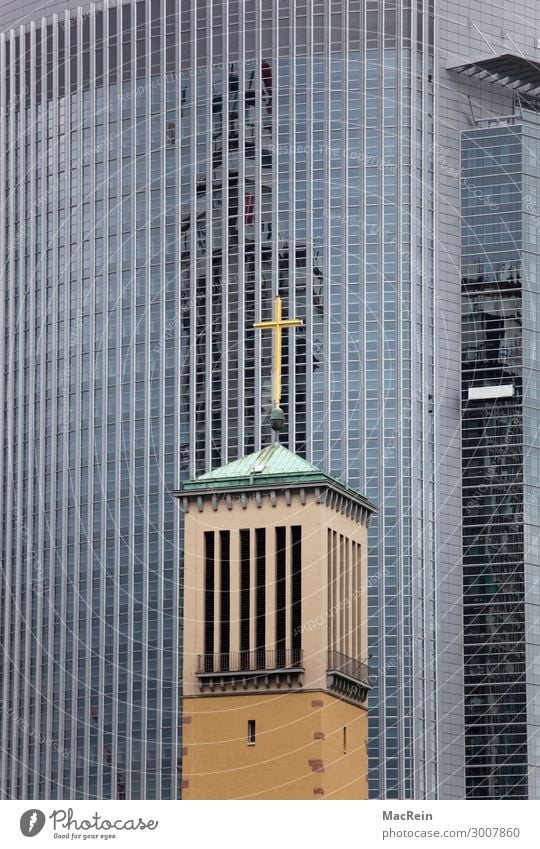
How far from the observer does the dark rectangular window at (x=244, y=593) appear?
176 m

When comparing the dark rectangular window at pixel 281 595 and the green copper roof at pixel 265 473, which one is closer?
the dark rectangular window at pixel 281 595

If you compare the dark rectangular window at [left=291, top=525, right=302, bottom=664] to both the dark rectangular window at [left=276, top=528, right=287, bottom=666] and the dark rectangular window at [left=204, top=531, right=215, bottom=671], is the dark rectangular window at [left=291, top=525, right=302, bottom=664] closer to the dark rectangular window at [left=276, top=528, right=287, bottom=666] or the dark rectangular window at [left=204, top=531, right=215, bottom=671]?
the dark rectangular window at [left=276, top=528, right=287, bottom=666]

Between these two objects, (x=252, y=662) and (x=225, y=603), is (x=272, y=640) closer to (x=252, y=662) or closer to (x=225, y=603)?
(x=252, y=662)

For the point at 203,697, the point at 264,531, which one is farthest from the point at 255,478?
the point at 203,697

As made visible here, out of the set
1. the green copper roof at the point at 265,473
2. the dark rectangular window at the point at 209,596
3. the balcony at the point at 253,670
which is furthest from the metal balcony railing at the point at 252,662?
the green copper roof at the point at 265,473

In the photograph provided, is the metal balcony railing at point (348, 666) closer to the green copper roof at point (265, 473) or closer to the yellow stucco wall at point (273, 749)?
the yellow stucco wall at point (273, 749)

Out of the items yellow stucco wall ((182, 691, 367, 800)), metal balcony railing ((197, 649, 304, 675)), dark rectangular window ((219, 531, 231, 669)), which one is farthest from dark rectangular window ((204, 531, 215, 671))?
yellow stucco wall ((182, 691, 367, 800))

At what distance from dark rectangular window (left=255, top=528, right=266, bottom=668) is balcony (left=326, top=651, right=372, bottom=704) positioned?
15.1ft

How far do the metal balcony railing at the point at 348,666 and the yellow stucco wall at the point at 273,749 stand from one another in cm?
233

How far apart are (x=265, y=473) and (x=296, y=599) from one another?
34.5ft

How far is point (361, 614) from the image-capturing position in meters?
185

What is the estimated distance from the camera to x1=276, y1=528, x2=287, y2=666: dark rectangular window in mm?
174375
